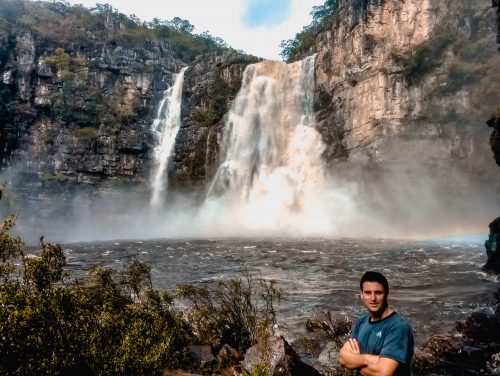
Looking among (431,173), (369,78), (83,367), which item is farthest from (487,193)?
(83,367)

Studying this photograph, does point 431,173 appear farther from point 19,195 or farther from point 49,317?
point 19,195

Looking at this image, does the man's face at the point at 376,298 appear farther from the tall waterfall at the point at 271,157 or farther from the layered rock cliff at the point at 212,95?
the layered rock cliff at the point at 212,95

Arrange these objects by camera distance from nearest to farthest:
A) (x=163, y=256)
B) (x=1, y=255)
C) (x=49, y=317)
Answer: (x=49, y=317)
(x=1, y=255)
(x=163, y=256)

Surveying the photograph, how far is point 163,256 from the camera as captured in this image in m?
23.5

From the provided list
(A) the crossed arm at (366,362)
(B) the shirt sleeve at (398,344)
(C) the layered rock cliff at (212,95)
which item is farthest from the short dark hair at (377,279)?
(C) the layered rock cliff at (212,95)

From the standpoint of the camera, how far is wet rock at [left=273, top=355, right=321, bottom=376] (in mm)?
5906

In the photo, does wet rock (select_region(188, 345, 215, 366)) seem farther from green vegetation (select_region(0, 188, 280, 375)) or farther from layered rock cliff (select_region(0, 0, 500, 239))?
layered rock cliff (select_region(0, 0, 500, 239))

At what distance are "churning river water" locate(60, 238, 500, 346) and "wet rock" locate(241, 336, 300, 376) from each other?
3047 millimetres

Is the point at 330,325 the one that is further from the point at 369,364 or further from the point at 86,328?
the point at 369,364

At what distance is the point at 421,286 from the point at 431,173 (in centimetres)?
2488

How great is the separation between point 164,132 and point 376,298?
50.4 m

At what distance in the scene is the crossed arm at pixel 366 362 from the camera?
3.15m

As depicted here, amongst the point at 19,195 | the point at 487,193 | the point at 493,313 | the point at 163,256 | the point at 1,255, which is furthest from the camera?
the point at 19,195

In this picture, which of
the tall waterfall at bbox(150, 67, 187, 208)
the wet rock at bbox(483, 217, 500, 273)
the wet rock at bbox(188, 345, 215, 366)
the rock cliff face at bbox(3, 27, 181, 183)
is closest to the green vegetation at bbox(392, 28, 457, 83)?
the wet rock at bbox(483, 217, 500, 273)
